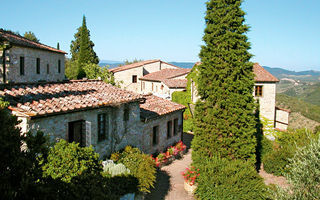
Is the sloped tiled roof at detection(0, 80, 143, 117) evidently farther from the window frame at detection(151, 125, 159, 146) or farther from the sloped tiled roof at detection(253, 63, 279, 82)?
the sloped tiled roof at detection(253, 63, 279, 82)

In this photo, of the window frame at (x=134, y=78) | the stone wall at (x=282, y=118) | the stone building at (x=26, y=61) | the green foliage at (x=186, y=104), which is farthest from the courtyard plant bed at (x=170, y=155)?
the window frame at (x=134, y=78)

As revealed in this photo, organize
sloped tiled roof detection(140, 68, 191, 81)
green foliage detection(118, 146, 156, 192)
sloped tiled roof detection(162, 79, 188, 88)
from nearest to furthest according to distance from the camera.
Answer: green foliage detection(118, 146, 156, 192) < sloped tiled roof detection(162, 79, 188, 88) < sloped tiled roof detection(140, 68, 191, 81)

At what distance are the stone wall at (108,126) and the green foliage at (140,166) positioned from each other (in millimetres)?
773

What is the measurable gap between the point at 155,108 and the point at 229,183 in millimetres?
7346

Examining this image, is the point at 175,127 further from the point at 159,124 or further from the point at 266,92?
the point at 266,92

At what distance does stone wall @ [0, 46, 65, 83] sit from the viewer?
21.7 meters

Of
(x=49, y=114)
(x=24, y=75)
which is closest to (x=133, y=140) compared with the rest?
(x=49, y=114)

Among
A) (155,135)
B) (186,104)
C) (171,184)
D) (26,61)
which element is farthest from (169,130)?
(26,61)

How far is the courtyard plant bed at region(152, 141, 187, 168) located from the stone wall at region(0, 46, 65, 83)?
524 inches

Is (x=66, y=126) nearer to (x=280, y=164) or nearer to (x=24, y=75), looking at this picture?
(x=280, y=164)

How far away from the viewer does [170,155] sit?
16250 mm

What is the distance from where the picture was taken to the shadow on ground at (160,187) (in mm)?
11351

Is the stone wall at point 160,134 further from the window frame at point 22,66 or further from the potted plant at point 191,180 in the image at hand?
the window frame at point 22,66


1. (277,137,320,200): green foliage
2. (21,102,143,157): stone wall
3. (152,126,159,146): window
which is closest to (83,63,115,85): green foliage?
(152,126,159,146): window
